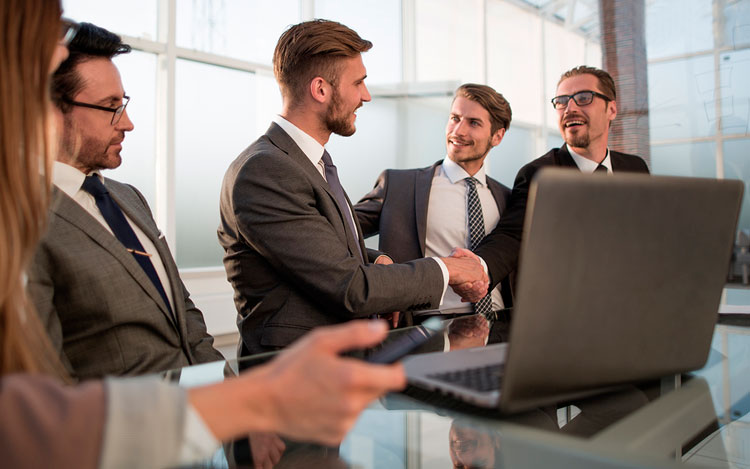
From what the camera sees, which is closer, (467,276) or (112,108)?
(112,108)

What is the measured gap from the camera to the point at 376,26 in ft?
19.9

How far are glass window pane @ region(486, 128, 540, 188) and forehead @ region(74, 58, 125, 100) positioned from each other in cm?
450

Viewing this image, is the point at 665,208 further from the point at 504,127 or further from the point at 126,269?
the point at 504,127

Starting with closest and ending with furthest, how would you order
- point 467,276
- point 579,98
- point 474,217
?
point 467,276 → point 474,217 → point 579,98

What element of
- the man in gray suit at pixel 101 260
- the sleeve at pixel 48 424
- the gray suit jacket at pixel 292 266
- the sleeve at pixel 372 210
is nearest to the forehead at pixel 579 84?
the sleeve at pixel 372 210

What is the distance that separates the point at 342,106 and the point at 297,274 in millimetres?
761

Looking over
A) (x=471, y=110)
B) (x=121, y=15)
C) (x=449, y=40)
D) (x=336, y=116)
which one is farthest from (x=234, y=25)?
(x=336, y=116)

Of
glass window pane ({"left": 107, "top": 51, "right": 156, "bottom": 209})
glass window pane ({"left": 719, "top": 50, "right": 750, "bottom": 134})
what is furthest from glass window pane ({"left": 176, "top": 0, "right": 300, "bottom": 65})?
glass window pane ({"left": 719, "top": 50, "right": 750, "bottom": 134})

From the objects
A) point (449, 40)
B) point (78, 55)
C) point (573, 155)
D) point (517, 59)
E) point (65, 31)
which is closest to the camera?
point (65, 31)

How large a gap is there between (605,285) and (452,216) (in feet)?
6.74

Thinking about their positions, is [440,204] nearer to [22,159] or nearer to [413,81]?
[22,159]

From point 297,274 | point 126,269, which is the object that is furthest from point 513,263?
point 126,269

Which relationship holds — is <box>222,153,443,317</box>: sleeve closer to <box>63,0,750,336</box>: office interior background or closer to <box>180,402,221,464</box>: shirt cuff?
<box>180,402,221,464</box>: shirt cuff

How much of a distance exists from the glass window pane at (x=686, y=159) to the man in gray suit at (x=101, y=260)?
12.5 feet
